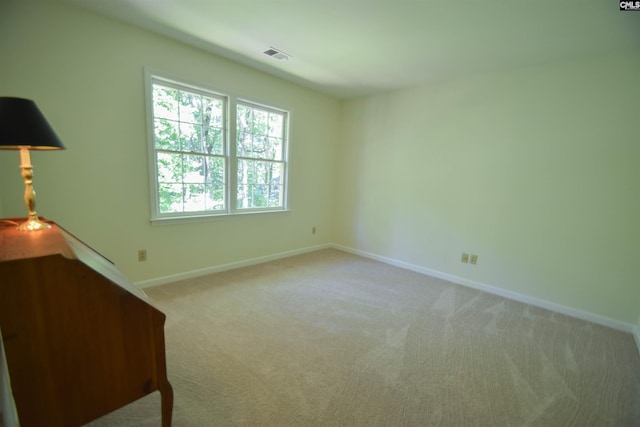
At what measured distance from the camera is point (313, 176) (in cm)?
430

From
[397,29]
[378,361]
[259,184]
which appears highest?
[397,29]

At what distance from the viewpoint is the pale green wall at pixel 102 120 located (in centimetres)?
203

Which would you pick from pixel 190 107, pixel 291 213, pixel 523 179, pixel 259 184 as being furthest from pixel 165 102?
pixel 523 179

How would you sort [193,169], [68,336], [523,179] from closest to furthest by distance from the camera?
1. [68,336]
2. [523,179]
3. [193,169]

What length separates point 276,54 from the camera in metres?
2.84

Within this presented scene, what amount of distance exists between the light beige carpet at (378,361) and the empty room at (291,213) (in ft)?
0.06

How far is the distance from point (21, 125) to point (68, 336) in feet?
3.24

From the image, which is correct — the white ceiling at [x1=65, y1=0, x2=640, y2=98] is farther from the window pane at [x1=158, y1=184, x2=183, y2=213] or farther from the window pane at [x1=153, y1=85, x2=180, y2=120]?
the window pane at [x1=158, y1=184, x2=183, y2=213]

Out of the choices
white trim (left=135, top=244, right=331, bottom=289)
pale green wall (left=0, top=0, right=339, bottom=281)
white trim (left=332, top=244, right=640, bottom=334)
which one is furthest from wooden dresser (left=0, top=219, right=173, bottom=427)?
white trim (left=332, top=244, right=640, bottom=334)

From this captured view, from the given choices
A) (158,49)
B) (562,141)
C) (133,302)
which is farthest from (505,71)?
(133,302)

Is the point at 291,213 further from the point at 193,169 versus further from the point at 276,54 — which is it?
the point at 276,54

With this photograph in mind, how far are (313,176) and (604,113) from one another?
3.32 m

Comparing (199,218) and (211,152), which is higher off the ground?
(211,152)

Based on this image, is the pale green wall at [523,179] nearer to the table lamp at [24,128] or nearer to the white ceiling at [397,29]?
the white ceiling at [397,29]
